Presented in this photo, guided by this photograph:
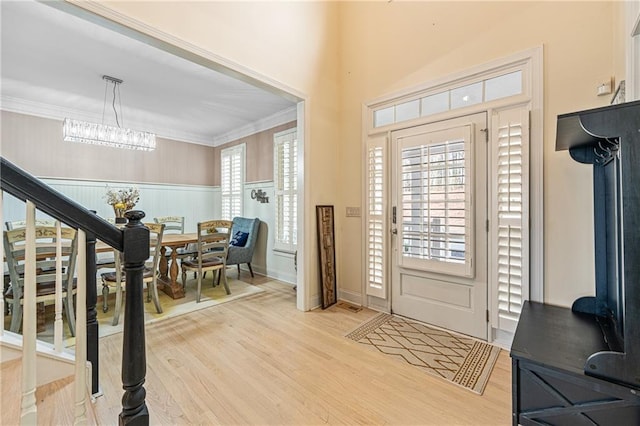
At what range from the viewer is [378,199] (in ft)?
10.6

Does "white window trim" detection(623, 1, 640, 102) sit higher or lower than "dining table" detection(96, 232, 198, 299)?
higher

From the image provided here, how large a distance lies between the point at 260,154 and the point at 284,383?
4.12 metres

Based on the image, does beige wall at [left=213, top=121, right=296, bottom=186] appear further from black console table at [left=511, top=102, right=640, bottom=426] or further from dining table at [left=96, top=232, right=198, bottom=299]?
black console table at [left=511, top=102, right=640, bottom=426]

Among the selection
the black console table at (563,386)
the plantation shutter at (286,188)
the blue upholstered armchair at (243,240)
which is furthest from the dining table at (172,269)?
the black console table at (563,386)

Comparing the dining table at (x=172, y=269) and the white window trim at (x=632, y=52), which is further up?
the white window trim at (x=632, y=52)

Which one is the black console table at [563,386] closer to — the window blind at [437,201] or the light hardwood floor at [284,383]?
the light hardwood floor at [284,383]

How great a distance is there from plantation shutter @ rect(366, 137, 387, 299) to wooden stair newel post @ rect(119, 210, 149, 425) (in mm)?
2513

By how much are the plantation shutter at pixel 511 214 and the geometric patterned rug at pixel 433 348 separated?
348 mm

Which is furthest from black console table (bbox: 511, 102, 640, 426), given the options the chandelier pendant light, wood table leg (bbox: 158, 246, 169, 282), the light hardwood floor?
the chandelier pendant light

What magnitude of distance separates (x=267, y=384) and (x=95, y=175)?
497 cm

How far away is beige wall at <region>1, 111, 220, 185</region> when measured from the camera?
4.23 metres

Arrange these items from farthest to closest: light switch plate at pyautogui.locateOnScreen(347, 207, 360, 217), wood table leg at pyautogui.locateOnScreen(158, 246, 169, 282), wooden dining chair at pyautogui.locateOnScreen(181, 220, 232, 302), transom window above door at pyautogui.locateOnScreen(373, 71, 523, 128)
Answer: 1. wood table leg at pyautogui.locateOnScreen(158, 246, 169, 282)
2. wooden dining chair at pyautogui.locateOnScreen(181, 220, 232, 302)
3. light switch plate at pyautogui.locateOnScreen(347, 207, 360, 217)
4. transom window above door at pyautogui.locateOnScreen(373, 71, 523, 128)

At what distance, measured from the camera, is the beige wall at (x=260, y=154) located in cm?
503

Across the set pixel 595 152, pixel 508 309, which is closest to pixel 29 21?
pixel 595 152
